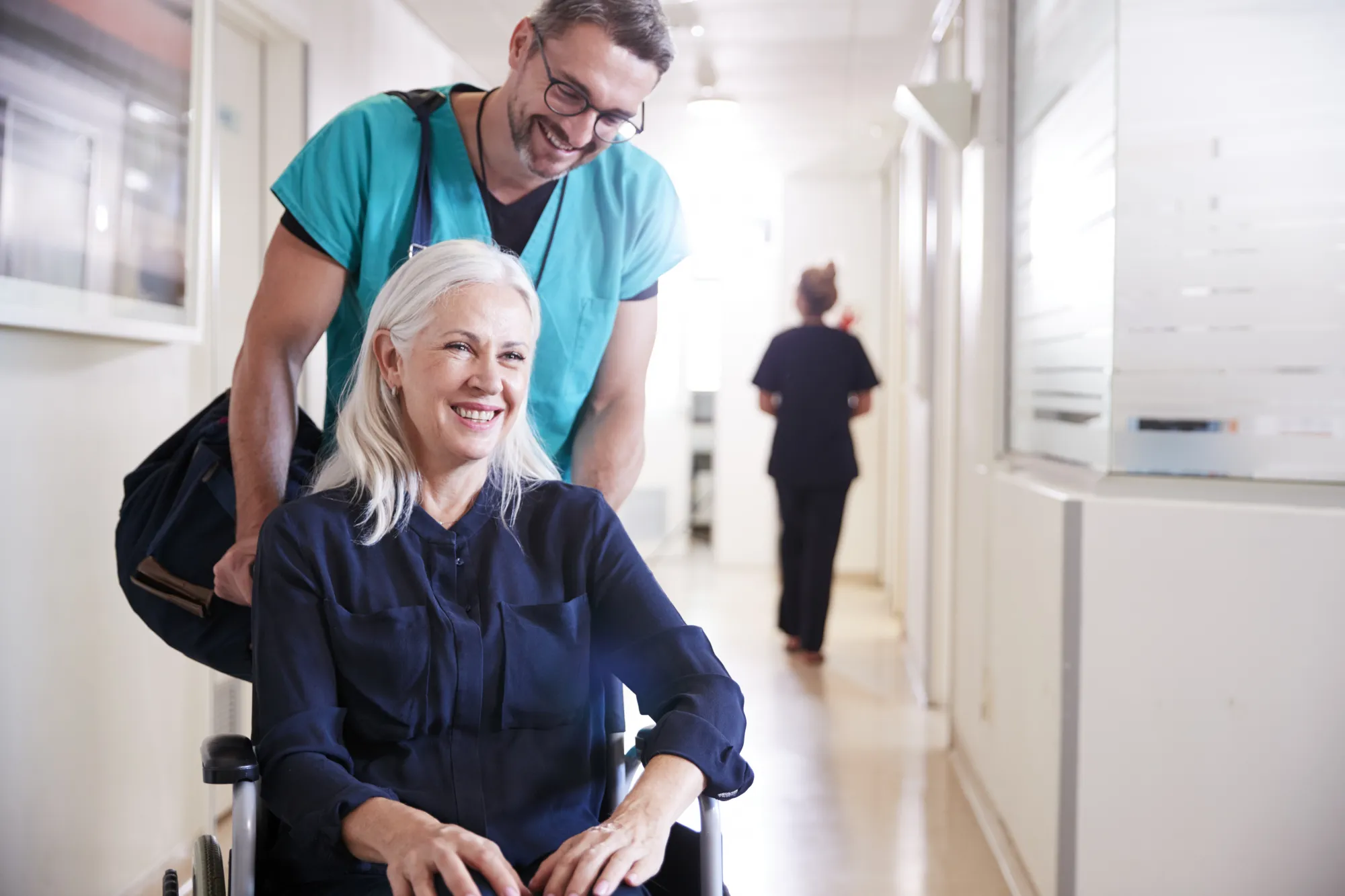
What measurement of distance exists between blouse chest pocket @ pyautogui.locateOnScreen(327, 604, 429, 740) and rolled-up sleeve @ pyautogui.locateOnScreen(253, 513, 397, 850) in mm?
18

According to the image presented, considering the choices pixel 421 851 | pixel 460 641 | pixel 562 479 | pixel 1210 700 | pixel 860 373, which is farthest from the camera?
pixel 860 373

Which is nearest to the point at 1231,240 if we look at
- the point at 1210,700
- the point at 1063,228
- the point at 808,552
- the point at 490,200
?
the point at 1063,228

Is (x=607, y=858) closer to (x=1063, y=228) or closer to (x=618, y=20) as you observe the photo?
(x=618, y=20)

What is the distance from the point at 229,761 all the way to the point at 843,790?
2329mm

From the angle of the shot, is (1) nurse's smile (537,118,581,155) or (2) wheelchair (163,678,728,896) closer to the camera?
(2) wheelchair (163,678,728,896)

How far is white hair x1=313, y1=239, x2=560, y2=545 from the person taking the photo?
4.48 feet

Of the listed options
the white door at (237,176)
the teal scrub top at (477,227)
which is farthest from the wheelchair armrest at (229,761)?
the white door at (237,176)

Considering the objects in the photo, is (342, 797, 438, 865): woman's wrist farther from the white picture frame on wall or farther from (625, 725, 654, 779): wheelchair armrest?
the white picture frame on wall

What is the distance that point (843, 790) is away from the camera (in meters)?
3.20

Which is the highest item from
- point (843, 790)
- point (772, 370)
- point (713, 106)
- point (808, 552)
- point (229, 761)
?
point (713, 106)

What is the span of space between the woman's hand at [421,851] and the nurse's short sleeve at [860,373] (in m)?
4.05

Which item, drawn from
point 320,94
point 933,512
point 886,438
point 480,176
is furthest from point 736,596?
point 480,176

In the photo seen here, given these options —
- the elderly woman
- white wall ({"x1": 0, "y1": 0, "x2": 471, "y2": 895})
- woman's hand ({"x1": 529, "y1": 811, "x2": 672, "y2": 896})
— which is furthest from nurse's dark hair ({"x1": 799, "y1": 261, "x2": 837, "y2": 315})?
woman's hand ({"x1": 529, "y1": 811, "x2": 672, "y2": 896})

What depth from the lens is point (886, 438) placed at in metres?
7.11
